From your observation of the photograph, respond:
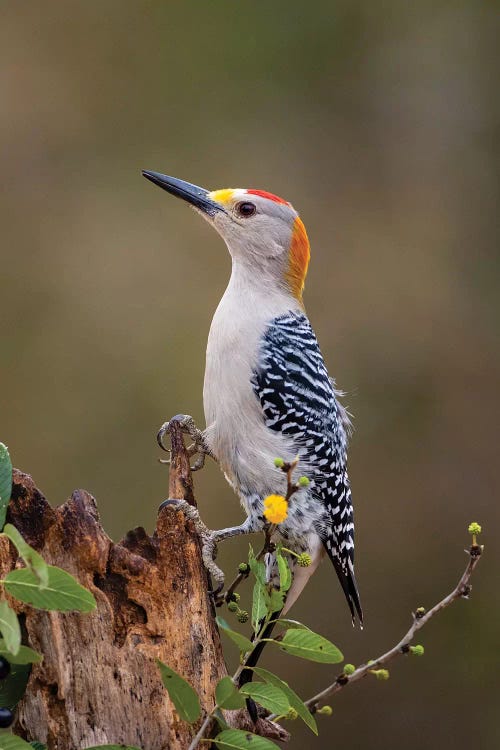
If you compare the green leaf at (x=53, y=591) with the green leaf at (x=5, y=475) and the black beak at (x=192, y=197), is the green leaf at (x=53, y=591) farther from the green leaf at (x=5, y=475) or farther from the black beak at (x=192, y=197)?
the black beak at (x=192, y=197)

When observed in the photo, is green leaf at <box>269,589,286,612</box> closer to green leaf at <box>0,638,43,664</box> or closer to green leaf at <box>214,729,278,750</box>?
green leaf at <box>214,729,278,750</box>

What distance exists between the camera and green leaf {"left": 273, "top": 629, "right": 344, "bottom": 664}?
2215mm

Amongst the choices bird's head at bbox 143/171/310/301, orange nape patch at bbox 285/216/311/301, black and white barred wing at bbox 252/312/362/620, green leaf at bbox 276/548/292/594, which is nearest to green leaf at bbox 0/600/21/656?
green leaf at bbox 276/548/292/594

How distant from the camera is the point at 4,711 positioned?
2146 millimetres

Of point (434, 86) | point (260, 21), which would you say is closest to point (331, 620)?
point (434, 86)

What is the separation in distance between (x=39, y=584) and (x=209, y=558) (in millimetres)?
1308

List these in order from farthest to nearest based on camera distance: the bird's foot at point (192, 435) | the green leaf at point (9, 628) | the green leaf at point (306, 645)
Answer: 1. the bird's foot at point (192, 435)
2. the green leaf at point (306, 645)
3. the green leaf at point (9, 628)

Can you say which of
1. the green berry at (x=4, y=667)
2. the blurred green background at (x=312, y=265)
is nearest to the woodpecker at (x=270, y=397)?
the green berry at (x=4, y=667)

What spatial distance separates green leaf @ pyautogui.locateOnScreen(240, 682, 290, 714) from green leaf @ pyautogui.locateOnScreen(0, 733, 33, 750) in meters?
0.49

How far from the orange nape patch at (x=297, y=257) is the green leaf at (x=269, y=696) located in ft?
7.21

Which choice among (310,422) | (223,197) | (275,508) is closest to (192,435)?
(310,422)

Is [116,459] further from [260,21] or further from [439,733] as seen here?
[260,21]

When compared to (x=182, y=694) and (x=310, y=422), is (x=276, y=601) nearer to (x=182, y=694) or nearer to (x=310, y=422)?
(x=182, y=694)

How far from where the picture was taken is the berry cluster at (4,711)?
83.0 inches
